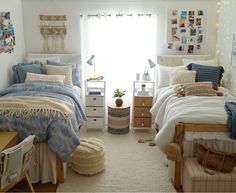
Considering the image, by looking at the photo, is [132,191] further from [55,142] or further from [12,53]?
[12,53]

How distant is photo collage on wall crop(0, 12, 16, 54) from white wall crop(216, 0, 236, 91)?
10.8 ft

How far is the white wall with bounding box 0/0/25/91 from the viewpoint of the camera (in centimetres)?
414

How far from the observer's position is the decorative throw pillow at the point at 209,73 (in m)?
4.21

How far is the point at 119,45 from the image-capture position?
474 cm

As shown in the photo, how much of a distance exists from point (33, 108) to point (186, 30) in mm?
2961

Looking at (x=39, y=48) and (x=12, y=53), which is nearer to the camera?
(x=12, y=53)

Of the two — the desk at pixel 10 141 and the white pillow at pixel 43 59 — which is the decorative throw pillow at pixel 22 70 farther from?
the desk at pixel 10 141

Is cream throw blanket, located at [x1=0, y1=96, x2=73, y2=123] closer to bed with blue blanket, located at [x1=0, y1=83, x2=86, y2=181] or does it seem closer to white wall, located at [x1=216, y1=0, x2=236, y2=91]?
bed with blue blanket, located at [x1=0, y1=83, x2=86, y2=181]

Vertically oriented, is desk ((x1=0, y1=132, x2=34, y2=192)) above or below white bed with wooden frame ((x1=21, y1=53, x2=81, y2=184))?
above

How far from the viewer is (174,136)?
2.90 meters

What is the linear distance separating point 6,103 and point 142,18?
8.62ft

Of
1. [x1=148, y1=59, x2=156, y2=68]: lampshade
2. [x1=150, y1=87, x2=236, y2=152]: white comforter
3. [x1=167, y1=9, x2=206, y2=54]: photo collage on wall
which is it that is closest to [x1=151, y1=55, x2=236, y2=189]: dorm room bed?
[x1=150, y1=87, x2=236, y2=152]: white comforter

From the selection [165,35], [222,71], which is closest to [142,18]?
[165,35]

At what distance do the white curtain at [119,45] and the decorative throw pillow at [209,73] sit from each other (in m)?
0.86
